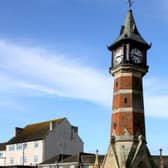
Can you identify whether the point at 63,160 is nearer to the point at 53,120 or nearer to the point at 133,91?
the point at 53,120

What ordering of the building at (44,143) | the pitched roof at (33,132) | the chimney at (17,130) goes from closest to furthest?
the building at (44,143) → the pitched roof at (33,132) → the chimney at (17,130)

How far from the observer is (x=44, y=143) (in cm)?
8075

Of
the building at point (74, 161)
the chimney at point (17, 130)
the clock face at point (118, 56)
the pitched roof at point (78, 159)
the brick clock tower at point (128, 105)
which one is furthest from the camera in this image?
the chimney at point (17, 130)

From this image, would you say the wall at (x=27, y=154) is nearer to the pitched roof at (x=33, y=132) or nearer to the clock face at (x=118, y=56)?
the pitched roof at (x=33, y=132)

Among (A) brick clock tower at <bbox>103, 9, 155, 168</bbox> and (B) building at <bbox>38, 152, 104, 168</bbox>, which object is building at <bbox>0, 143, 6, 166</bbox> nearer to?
(B) building at <bbox>38, 152, 104, 168</bbox>

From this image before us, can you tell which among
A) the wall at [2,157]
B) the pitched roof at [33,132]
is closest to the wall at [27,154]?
the pitched roof at [33,132]

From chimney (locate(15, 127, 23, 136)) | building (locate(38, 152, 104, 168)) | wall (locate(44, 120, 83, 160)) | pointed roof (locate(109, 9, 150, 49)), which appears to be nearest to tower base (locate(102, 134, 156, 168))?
pointed roof (locate(109, 9, 150, 49))

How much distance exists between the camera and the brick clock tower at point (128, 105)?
4406 cm

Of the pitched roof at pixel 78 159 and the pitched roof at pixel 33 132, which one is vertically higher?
the pitched roof at pixel 33 132

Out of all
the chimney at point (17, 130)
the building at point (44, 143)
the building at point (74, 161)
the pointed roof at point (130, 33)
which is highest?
the pointed roof at point (130, 33)

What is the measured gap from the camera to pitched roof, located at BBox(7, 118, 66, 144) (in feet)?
273

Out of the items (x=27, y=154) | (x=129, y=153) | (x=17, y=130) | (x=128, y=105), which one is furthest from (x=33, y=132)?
(x=129, y=153)

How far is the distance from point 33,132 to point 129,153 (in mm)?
46038

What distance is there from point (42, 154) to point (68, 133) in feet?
24.6
